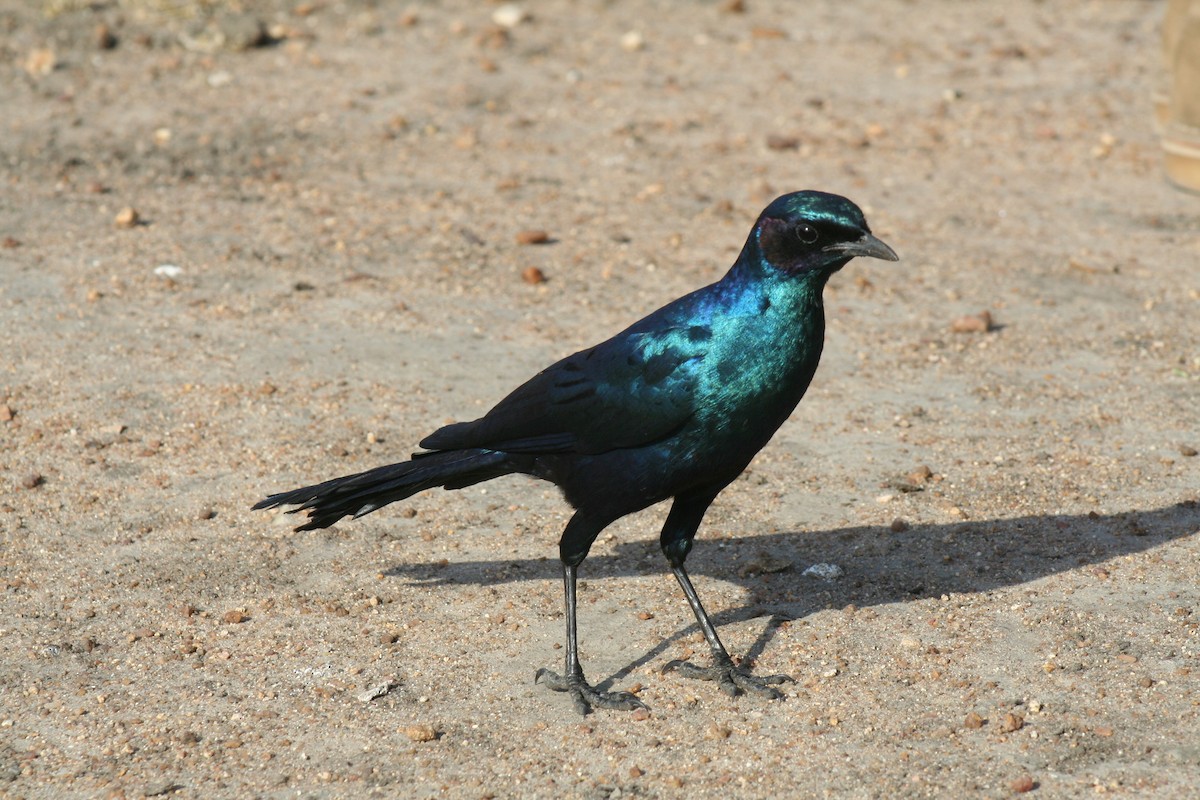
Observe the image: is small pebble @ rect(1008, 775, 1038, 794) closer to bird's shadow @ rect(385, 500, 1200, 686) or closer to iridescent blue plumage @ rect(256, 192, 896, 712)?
iridescent blue plumage @ rect(256, 192, 896, 712)

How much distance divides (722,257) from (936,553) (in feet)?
10.1

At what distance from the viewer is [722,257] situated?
792 centimetres

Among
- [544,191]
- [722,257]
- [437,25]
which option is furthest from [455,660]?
[437,25]

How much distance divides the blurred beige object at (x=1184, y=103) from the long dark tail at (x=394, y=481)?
596 centimetres

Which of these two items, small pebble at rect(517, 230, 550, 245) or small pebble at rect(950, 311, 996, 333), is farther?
small pebble at rect(517, 230, 550, 245)

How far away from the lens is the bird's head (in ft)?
13.2

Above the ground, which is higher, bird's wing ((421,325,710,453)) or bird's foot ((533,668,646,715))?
bird's wing ((421,325,710,453))

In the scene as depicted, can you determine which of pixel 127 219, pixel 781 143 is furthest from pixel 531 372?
pixel 781 143

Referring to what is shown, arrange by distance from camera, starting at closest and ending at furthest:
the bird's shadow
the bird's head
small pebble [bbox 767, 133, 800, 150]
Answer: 1. the bird's head
2. the bird's shadow
3. small pebble [bbox 767, 133, 800, 150]

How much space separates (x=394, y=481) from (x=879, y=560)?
176 cm

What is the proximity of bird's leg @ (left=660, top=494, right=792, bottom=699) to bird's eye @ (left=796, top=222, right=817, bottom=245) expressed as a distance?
854 millimetres

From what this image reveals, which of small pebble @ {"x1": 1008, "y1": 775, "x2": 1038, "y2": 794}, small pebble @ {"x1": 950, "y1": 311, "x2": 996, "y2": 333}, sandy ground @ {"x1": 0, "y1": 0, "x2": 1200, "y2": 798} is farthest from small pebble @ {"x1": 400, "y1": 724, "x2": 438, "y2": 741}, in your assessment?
small pebble @ {"x1": 950, "y1": 311, "x2": 996, "y2": 333}

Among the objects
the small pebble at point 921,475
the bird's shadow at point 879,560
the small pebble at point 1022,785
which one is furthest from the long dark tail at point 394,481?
the small pebble at point 921,475

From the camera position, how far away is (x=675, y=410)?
4.10 meters
